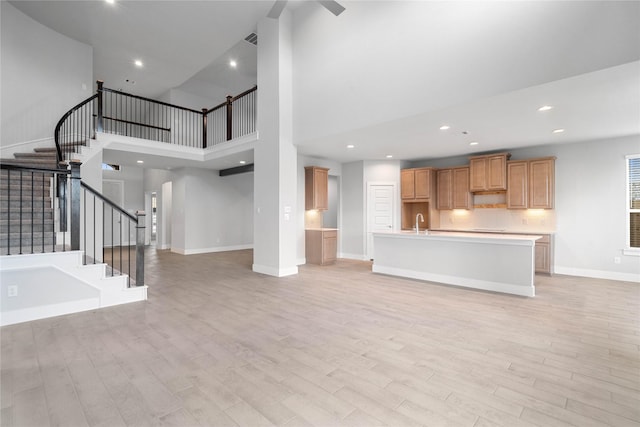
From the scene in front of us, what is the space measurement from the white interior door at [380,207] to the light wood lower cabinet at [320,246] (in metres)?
1.33

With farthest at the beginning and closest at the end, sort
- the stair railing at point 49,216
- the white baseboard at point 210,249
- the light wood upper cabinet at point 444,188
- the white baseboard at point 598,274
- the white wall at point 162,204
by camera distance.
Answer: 1. the white wall at point 162,204
2. the white baseboard at point 210,249
3. the light wood upper cabinet at point 444,188
4. the white baseboard at point 598,274
5. the stair railing at point 49,216

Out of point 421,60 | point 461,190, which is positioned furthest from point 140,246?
point 461,190

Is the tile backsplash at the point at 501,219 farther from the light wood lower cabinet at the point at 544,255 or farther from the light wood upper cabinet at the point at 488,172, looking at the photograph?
the light wood upper cabinet at the point at 488,172

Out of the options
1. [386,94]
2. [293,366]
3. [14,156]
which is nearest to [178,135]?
[14,156]

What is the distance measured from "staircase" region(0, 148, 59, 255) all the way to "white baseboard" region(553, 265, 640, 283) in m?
9.10

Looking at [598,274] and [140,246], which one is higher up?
[140,246]

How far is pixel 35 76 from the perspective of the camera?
22.1 ft

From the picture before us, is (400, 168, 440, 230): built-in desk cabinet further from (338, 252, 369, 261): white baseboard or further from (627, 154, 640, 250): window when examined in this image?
(627, 154, 640, 250): window

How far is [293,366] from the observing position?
2.53m

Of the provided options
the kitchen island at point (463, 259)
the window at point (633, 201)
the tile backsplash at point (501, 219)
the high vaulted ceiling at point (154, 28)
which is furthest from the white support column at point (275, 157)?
the window at point (633, 201)

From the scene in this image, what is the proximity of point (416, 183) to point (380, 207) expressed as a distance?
3.87ft

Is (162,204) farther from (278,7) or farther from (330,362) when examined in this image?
(330,362)

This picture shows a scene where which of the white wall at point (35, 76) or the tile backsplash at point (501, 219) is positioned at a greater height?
the white wall at point (35, 76)

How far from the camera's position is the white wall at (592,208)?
233 inches
